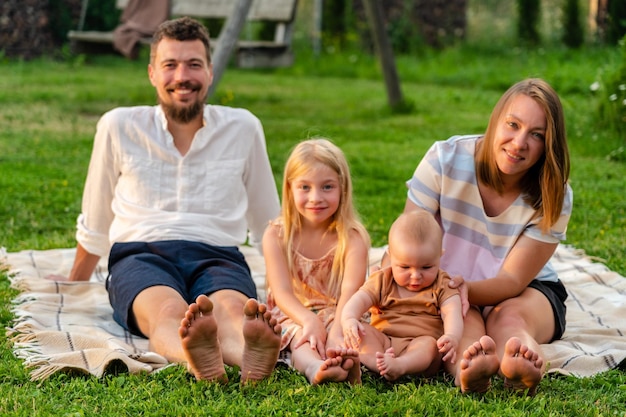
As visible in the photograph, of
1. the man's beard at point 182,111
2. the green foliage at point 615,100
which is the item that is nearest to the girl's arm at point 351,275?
the man's beard at point 182,111

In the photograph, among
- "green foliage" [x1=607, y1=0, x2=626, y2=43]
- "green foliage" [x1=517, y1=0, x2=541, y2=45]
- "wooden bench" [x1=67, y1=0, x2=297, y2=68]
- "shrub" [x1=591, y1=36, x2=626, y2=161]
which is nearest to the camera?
"shrub" [x1=591, y1=36, x2=626, y2=161]

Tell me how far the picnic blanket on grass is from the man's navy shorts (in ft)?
0.55

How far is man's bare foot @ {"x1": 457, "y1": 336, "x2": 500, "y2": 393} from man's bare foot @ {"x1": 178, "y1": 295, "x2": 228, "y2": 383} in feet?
2.47

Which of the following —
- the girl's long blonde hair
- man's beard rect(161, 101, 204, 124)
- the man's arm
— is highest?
man's beard rect(161, 101, 204, 124)

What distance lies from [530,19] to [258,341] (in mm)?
13769

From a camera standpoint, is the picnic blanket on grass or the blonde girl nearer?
the picnic blanket on grass

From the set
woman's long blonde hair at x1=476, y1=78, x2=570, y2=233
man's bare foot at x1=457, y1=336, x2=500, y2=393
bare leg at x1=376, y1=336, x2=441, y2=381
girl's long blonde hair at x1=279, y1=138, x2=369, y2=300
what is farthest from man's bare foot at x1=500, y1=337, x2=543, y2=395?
girl's long blonde hair at x1=279, y1=138, x2=369, y2=300

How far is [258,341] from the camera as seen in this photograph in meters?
2.98

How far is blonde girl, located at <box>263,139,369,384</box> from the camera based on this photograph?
3465 mm

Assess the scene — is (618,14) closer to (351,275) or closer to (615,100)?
(615,100)

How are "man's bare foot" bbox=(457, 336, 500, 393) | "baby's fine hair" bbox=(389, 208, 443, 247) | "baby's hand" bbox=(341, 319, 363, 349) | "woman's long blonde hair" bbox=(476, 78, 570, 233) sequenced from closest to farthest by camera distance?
"man's bare foot" bbox=(457, 336, 500, 393) < "baby's hand" bbox=(341, 319, 363, 349) < "baby's fine hair" bbox=(389, 208, 443, 247) < "woman's long blonde hair" bbox=(476, 78, 570, 233)

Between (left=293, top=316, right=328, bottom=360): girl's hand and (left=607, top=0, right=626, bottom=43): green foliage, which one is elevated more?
(left=607, top=0, right=626, bottom=43): green foliage

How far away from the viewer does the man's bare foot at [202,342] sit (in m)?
2.88

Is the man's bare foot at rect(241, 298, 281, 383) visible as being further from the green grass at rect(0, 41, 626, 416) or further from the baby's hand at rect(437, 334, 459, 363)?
the baby's hand at rect(437, 334, 459, 363)
